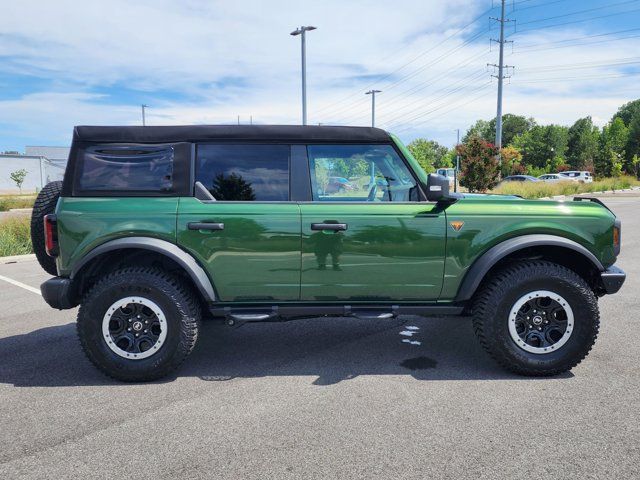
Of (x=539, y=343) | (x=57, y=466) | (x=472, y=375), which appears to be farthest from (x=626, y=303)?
(x=57, y=466)

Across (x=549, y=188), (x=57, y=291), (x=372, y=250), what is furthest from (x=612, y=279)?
(x=549, y=188)

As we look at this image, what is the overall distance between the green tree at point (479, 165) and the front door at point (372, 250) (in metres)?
22.8

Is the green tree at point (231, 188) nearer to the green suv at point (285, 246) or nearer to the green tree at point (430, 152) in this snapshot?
the green suv at point (285, 246)

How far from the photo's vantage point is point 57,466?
271cm

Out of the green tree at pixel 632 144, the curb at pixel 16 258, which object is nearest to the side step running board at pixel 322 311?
the curb at pixel 16 258

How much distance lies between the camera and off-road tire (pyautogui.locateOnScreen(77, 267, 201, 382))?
3793 millimetres

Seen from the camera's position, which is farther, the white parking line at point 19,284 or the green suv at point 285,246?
the white parking line at point 19,284

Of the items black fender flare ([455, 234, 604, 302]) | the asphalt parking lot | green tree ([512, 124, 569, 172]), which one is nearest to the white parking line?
the asphalt parking lot

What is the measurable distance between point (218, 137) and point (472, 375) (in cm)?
277

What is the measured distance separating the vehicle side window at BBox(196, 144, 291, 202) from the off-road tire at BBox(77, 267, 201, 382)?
864 mm

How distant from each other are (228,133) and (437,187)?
1.70 m

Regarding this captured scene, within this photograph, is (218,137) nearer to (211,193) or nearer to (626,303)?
(211,193)

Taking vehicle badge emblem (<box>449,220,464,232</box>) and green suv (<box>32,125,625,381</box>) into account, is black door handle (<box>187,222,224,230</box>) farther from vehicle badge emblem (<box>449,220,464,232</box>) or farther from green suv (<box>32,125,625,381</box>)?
vehicle badge emblem (<box>449,220,464,232</box>)

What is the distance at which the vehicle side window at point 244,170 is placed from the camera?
156 inches
